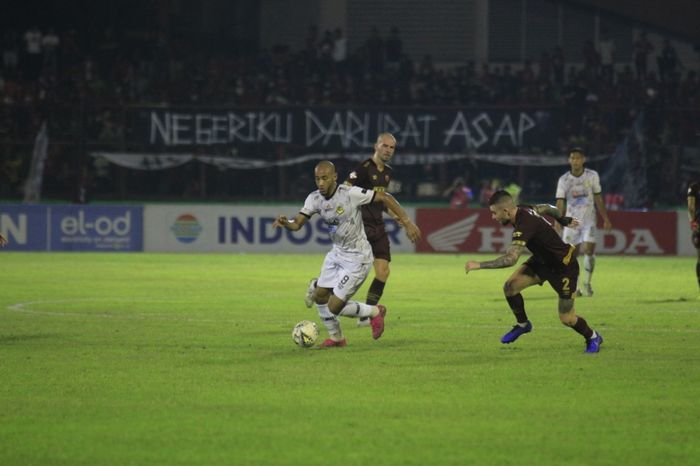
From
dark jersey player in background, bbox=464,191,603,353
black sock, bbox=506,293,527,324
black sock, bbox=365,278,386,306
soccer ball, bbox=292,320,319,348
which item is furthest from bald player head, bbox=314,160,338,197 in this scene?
black sock, bbox=365,278,386,306

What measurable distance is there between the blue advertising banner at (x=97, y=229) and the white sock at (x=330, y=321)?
784 inches

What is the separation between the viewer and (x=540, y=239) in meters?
13.0

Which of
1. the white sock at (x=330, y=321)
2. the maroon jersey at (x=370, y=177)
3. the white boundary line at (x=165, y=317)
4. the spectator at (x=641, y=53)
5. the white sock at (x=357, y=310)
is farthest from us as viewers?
the spectator at (x=641, y=53)

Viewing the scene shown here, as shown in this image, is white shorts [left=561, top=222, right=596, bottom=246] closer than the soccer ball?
No

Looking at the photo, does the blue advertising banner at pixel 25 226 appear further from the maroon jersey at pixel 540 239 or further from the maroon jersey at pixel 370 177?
the maroon jersey at pixel 540 239

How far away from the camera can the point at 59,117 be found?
34.0m

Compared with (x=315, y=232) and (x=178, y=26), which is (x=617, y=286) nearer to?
(x=315, y=232)

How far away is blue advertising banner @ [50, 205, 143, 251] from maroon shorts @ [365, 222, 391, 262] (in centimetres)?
1741

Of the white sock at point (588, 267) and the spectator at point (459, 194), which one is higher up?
the spectator at point (459, 194)

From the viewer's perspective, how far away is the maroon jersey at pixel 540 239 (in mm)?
12719

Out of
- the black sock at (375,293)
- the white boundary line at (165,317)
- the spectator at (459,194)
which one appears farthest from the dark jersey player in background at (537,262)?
the spectator at (459,194)

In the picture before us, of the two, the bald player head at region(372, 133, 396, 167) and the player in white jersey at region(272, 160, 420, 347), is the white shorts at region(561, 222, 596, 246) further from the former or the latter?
the player in white jersey at region(272, 160, 420, 347)

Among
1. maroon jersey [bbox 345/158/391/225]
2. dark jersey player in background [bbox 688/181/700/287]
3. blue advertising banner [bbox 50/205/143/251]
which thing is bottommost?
blue advertising banner [bbox 50/205/143/251]

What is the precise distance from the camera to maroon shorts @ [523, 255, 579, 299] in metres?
13.1
